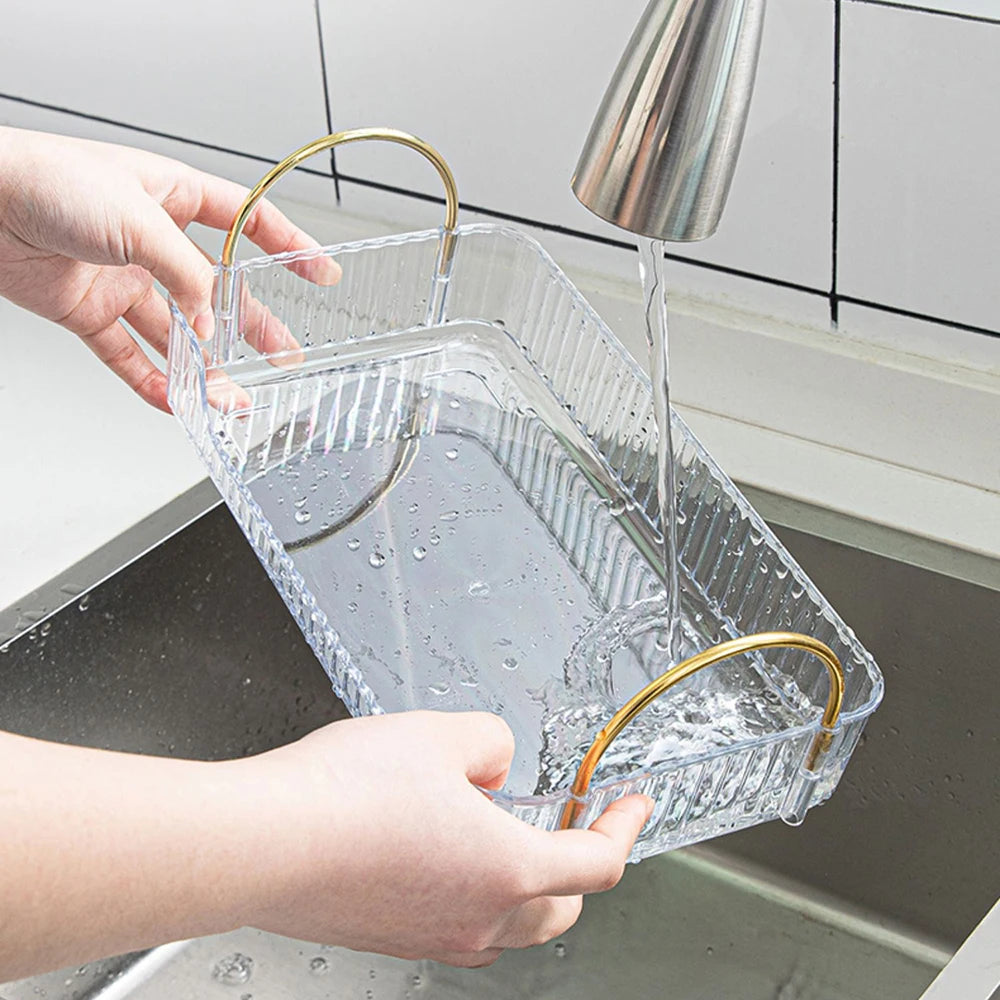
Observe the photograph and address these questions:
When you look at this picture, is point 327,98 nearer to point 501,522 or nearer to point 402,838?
point 501,522

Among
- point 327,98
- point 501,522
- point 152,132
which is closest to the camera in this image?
point 501,522

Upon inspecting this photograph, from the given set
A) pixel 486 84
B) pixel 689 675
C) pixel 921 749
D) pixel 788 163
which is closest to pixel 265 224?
pixel 486 84

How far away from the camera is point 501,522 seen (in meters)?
0.78

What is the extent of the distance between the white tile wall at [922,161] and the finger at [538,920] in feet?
1.51

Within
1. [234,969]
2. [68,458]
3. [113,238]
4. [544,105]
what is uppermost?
[544,105]

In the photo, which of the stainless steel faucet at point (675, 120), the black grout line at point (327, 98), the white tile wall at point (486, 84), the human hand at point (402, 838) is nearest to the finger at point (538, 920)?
the human hand at point (402, 838)

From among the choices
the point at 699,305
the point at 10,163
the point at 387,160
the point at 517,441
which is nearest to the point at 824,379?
the point at 699,305

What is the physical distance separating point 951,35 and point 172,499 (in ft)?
1.83

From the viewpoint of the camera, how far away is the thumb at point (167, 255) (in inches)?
27.6

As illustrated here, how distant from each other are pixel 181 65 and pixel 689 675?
2.49ft

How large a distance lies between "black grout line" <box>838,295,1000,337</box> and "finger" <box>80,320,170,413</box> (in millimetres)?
446

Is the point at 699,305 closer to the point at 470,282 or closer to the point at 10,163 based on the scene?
the point at 470,282

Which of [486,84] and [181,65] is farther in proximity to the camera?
[181,65]

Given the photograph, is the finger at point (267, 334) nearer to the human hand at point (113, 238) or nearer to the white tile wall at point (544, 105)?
the human hand at point (113, 238)
